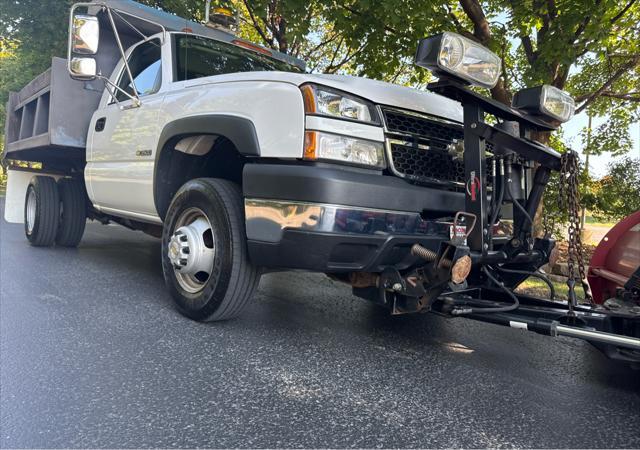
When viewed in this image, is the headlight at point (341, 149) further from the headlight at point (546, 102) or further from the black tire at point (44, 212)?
the black tire at point (44, 212)

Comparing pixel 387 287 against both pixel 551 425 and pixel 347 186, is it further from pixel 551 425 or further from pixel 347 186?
pixel 551 425

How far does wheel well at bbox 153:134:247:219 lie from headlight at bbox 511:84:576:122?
1.86m

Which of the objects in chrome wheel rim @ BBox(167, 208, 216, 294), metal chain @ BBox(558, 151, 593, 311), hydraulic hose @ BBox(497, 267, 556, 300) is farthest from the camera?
chrome wheel rim @ BBox(167, 208, 216, 294)

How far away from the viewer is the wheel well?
3.62 meters

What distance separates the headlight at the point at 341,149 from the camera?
257 cm

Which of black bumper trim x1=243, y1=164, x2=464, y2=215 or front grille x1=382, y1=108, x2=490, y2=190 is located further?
front grille x1=382, y1=108, x2=490, y2=190

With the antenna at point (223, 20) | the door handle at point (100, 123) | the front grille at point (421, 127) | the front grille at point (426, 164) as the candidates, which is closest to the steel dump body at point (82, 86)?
the antenna at point (223, 20)

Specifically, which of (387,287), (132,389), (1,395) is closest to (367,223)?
(387,287)

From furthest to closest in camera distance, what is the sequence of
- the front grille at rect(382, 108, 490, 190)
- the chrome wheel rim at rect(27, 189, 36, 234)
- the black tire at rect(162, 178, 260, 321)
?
the chrome wheel rim at rect(27, 189, 36, 234) → the black tire at rect(162, 178, 260, 321) → the front grille at rect(382, 108, 490, 190)

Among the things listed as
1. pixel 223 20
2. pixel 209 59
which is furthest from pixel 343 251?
pixel 223 20

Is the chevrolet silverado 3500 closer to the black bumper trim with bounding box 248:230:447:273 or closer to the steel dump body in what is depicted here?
the black bumper trim with bounding box 248:230:447:273

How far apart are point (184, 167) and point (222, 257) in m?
1.09

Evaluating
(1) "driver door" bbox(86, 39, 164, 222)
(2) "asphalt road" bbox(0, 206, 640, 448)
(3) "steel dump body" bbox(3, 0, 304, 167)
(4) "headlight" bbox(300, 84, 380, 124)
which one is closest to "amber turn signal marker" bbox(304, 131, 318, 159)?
(4) "headlight" bbox(300, 84, 380, 124)

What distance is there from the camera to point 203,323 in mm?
3322
